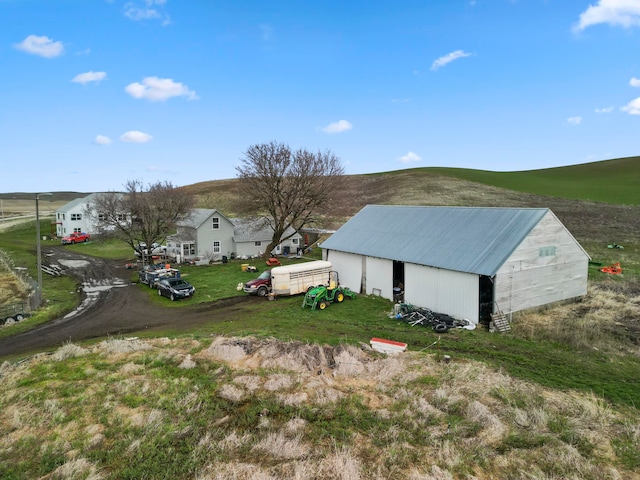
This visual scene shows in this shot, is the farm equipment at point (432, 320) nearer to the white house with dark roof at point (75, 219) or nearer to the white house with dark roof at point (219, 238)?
the white house with dark roof at point (219, 238)

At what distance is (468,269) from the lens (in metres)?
23.7

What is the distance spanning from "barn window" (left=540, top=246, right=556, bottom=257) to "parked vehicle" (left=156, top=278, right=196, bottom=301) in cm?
2590

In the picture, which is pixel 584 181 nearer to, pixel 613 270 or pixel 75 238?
pixel 613 270

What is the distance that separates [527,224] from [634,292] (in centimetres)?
1118

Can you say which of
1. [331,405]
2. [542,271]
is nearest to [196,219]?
[542,271]

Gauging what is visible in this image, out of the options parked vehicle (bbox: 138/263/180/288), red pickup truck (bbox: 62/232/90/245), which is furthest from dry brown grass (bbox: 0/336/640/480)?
red pickup truck (bbox: 62/232/90/245)

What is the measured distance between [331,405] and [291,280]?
18.8 meters

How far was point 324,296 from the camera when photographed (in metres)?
28.3

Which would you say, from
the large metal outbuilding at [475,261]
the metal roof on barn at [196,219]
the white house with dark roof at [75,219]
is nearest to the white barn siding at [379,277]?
the large metal outbuilding at [475,261]

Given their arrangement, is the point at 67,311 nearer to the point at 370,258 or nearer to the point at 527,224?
the point at 370,258

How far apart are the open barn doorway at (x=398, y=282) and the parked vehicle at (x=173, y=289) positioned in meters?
16.4

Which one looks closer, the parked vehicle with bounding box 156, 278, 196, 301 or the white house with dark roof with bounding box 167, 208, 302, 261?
the parked vehicle with bounding box 156, 278, 196, 301

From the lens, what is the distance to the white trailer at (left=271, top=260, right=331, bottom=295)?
3088 centimetres

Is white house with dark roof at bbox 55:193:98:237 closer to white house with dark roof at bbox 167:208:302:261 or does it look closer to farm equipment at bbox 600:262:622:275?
white house with dark roof at bbox 167:208:302:261
